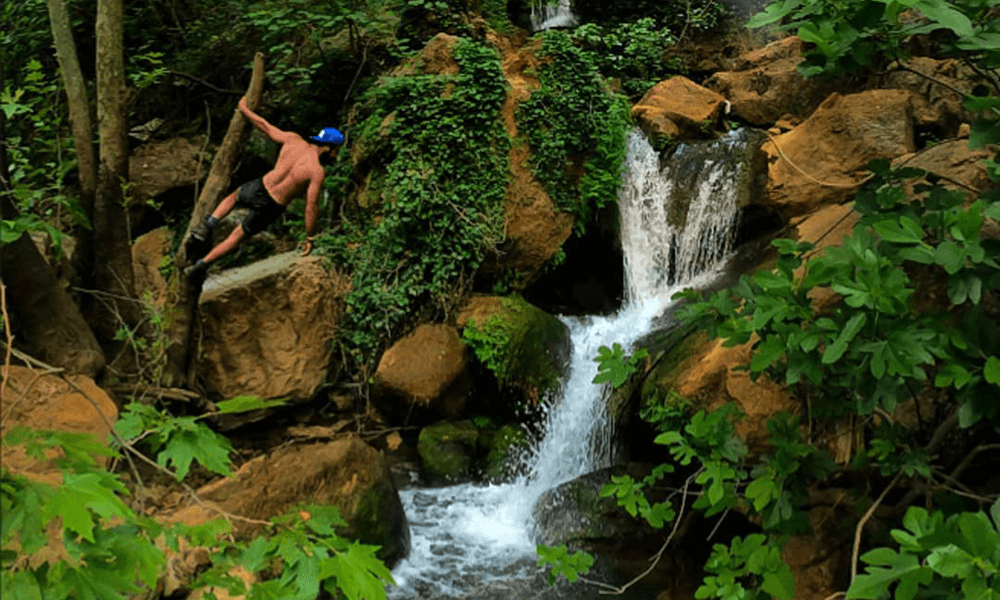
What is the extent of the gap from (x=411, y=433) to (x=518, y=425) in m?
1.11

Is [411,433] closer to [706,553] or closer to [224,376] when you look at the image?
[224,376]

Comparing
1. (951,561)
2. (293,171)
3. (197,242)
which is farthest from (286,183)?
(951,561)

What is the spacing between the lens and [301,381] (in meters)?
7.08

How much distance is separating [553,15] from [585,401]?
30.0 ft

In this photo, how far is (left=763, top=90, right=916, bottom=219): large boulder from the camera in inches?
230

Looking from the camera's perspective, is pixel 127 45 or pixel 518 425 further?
pixel 127 45

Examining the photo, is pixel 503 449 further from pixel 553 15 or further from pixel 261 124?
pixel 553 15

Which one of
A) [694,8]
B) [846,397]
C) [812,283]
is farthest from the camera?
[694,8]

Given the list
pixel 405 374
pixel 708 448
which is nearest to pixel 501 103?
pixel 405 374

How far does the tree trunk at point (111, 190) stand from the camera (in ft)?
18.6

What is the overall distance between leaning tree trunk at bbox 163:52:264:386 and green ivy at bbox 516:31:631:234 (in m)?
3.15

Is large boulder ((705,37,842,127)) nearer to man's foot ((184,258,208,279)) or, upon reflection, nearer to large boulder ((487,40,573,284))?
large boulder ((487,40,573,284))

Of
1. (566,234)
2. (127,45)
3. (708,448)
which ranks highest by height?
(127,45)

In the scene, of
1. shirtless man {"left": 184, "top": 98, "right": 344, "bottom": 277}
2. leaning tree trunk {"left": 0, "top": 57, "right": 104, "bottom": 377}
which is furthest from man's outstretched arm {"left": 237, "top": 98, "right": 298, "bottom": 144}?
leaning tree trunk {"left": 0, "top": 57, "right": 104, "bottom": 377}
